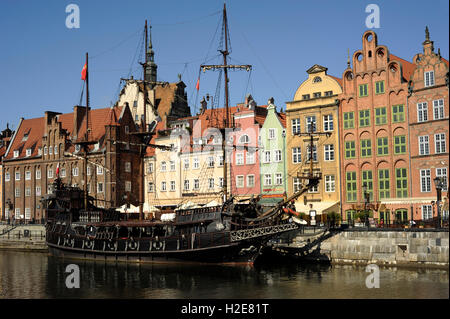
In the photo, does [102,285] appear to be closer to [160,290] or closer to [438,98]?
[160,290]

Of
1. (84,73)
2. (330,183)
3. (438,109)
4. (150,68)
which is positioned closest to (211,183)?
(330,183)

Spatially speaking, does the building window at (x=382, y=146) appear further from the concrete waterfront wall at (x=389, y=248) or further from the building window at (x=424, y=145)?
the concrete waterfront wall at (x=389, y=248)

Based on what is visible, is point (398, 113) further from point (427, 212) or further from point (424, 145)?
point (427, 212)

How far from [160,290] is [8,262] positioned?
76.2 feet

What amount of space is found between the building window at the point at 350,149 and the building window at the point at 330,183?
257 centimetres

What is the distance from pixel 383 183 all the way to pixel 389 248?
13108mm

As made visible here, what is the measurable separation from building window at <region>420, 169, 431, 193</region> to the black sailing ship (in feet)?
33.6

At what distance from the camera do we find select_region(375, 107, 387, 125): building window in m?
51.8

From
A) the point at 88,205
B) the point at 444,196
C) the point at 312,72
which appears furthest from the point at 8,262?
the point at 444,196

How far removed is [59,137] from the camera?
3027 inches

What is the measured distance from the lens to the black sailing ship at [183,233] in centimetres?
4159

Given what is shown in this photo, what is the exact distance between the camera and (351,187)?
53.6 metres

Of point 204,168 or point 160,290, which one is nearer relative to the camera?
point 160,290

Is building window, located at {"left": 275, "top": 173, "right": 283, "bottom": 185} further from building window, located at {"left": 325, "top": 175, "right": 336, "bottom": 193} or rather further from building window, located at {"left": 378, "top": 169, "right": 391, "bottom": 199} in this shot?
building window, located at {"left": 378, "top": 169, "right": 391, "bottom": 199}
